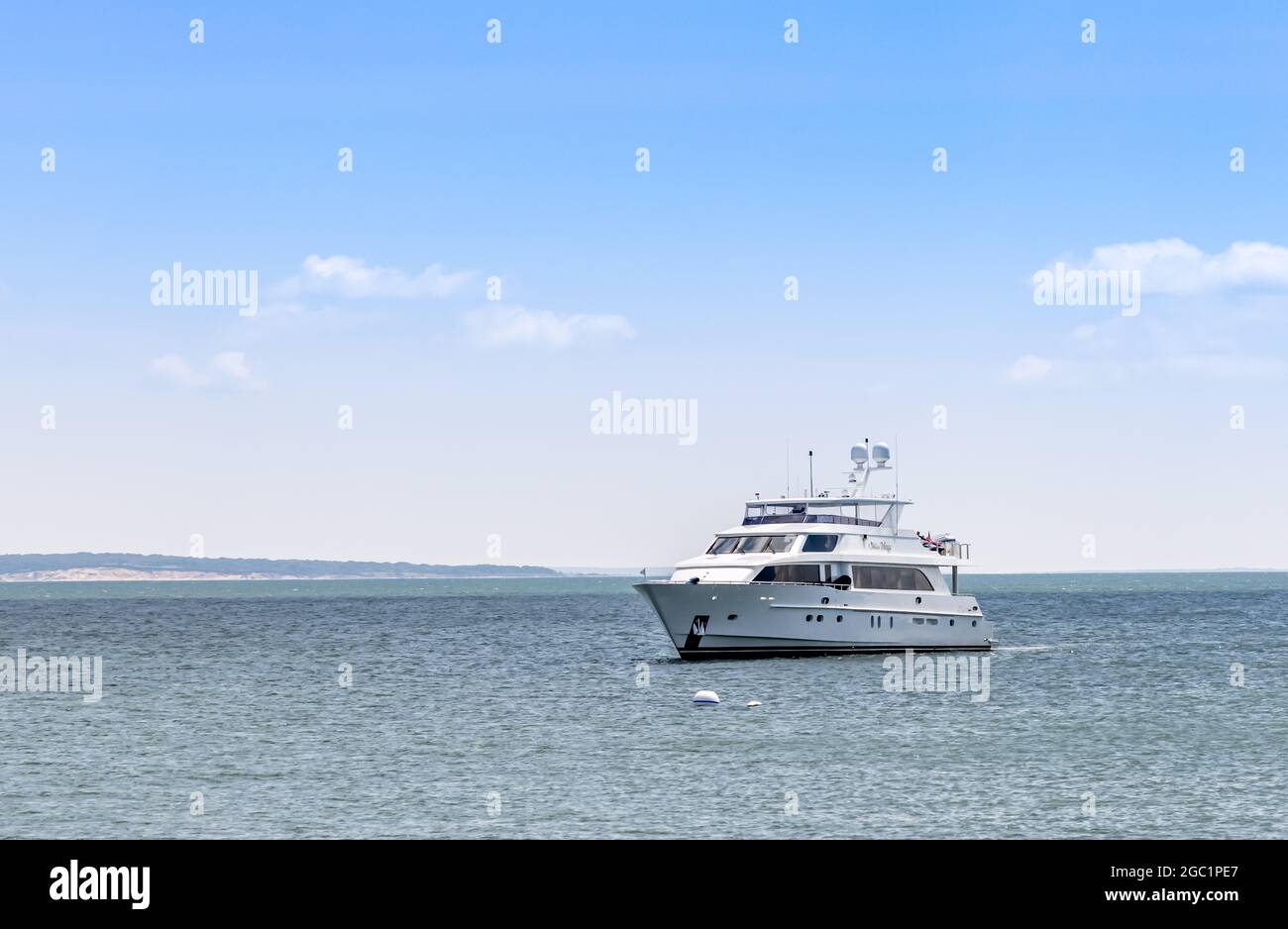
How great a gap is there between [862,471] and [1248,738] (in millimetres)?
28010

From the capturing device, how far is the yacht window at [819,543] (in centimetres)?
5909

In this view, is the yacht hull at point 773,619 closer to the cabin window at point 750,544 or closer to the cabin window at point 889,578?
the cabin window at point 889,578

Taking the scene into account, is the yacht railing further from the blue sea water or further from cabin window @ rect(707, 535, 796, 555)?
the blue sea water

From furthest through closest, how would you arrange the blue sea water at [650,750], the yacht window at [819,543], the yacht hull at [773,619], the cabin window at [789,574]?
the yacht window at [819,543], the yacht hull at [773,619], the cabin window at [789,574], the blue sea water at [650,750]

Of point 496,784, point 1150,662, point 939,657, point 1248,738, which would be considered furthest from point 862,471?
point 496,784

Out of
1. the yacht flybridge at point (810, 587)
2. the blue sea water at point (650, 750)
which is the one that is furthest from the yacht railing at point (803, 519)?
the blue sea water at point (650, 750)

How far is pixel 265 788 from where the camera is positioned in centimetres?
3148

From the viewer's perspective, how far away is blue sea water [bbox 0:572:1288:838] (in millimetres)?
27391

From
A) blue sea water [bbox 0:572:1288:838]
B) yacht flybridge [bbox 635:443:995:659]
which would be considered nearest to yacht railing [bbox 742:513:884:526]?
yacht flybridge [bbox 635:443:995:659]

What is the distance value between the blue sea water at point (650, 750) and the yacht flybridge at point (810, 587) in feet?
4.21

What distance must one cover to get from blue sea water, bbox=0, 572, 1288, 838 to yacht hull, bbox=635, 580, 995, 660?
39.9 inches

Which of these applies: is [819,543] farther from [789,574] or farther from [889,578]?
[889,578]

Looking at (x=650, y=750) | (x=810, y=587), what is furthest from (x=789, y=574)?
(x=650, y=750)
